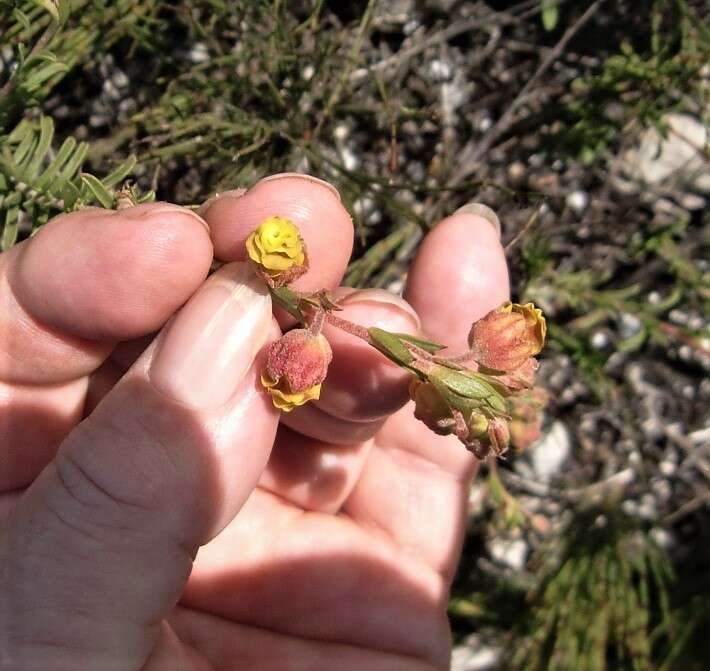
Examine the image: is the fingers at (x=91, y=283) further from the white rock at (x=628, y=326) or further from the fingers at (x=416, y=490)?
the white rock at (x=628, y=326)

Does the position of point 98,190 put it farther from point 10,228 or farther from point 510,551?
point 510,551

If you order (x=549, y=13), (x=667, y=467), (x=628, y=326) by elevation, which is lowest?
(x=667, y=467)

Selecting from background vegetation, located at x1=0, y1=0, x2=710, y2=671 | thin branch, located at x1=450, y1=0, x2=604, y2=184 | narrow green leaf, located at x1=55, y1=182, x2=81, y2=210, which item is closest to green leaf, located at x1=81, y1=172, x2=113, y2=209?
narrow green leaf, located at x1=55, y1=182, x2=81, y2=210

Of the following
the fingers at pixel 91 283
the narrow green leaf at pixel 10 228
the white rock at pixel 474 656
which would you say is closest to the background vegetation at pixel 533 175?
the white rock at pixel 474 656

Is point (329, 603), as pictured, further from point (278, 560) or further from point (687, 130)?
point (687, 130)

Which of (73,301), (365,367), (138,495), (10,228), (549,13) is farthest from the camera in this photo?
(549,13)

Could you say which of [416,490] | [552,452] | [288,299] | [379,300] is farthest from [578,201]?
[288,299]

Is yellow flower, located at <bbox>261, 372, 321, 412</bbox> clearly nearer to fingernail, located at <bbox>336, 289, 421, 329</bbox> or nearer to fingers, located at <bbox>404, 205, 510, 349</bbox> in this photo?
fingernail, located at <bbox>336, 289, 421, 329</bbox>
